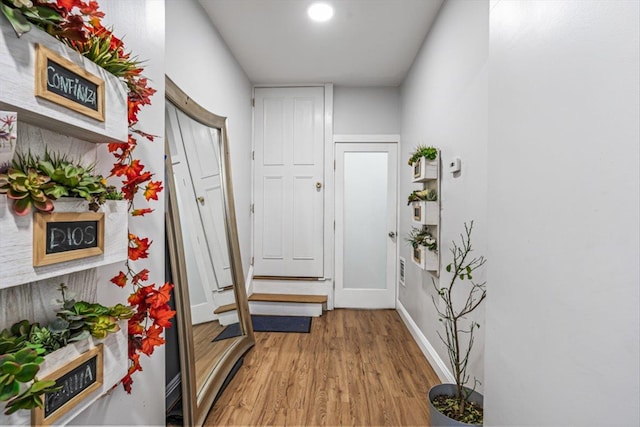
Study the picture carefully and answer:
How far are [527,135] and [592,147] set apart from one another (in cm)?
24

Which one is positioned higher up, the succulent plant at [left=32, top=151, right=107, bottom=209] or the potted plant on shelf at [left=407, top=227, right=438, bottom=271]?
the succulent plant at [left=32, top=151, right=107, bottom=209]

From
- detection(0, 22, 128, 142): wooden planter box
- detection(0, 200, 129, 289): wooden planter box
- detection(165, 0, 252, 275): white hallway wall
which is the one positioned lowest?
detection(0, 200, 129, 289): wooden planter box

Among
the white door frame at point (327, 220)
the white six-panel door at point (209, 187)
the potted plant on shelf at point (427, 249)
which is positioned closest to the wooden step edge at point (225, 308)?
the white six-panel door at point (209, 187)

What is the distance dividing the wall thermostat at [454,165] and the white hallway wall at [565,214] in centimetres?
98

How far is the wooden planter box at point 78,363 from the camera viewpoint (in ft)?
2.09

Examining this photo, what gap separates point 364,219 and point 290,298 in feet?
4.31

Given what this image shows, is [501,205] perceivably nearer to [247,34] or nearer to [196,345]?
[196,345]

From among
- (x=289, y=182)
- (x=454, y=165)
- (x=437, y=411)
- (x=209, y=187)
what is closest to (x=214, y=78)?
(x=209, y=187)

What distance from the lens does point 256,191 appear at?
158 inches

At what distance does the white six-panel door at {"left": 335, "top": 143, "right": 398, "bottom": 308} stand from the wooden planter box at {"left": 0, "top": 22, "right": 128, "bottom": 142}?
3.23 m

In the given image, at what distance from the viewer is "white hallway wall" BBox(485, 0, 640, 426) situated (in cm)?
58

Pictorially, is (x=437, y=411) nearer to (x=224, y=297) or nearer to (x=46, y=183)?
(x=224, y=297)

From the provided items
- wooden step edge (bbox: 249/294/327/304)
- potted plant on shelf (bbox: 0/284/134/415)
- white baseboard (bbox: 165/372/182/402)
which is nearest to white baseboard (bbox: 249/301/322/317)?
wooden step edge (bbox: 249/294/327/304)

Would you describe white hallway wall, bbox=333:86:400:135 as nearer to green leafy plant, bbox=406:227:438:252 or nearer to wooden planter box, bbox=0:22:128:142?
green leafy plant, bbox=406:227:438:252
